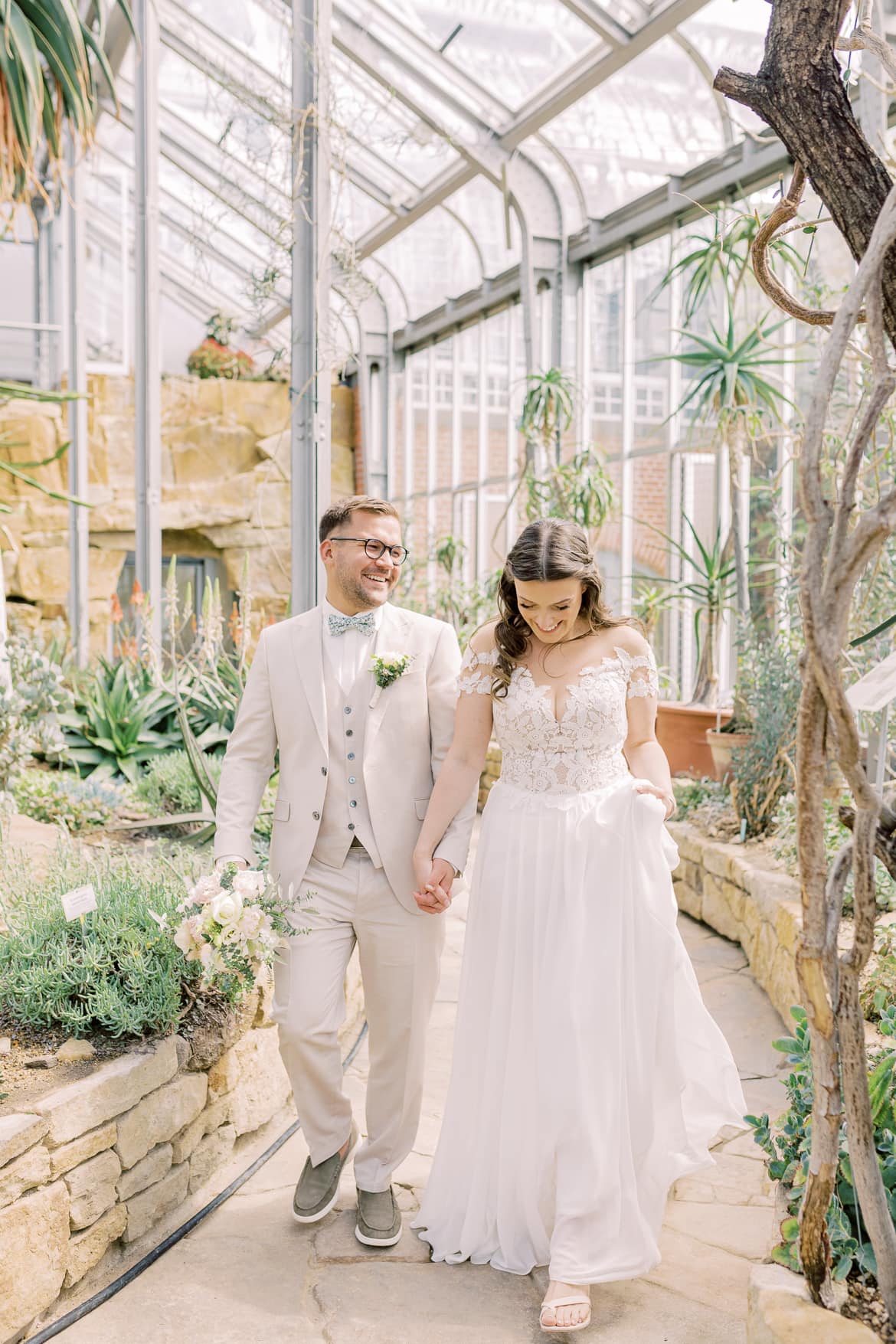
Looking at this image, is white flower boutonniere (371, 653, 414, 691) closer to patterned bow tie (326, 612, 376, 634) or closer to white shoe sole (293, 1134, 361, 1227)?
patterned bow tie (326, 612, 376, 634)

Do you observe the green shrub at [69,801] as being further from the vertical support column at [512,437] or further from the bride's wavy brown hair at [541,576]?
the vertical support column at [512,437]

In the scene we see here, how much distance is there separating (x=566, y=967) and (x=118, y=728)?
13.9 feet

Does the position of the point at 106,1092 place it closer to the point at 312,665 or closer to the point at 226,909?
the point at 226,909

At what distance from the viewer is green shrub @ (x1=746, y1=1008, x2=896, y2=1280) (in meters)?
1.85

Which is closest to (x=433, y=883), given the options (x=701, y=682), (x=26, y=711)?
(x=26, y=711)

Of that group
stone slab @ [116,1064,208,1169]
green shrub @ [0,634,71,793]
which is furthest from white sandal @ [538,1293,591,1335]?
green shrub @ [0,634,71,793]

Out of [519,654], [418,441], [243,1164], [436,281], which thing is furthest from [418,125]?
[243,1164]

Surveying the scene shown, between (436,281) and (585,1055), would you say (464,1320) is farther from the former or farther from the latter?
(436,281)

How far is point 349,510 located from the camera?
2678mm

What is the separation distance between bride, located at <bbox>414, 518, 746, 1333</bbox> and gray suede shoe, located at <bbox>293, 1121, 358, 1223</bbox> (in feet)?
0.72

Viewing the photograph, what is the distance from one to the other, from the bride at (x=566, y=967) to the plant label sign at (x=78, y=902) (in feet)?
2.48

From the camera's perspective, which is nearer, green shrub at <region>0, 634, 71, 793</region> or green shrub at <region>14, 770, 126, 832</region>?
green shrub at <region>0, 634, 71, 793</region>

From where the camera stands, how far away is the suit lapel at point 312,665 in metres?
2.68

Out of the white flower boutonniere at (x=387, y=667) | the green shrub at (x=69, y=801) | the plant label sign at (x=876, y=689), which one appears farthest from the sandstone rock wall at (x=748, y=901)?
the green shrub at (x=69, y=801)
